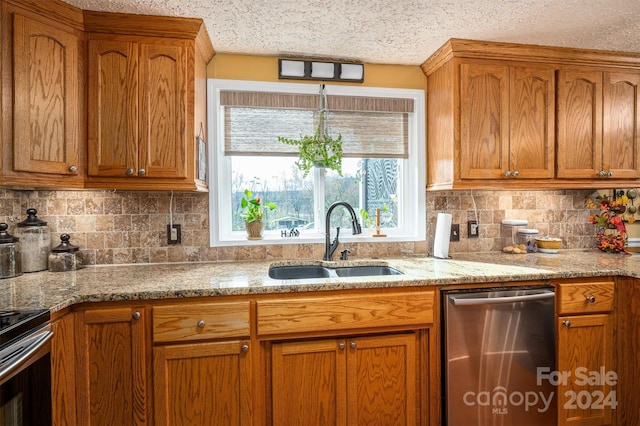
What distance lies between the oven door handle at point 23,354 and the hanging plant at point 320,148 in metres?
1.62

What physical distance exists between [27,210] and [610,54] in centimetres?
372

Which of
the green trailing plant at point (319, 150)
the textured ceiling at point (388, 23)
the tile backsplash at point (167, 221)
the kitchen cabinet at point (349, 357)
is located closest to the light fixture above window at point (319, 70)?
the textured ceiling at point (388, 23)

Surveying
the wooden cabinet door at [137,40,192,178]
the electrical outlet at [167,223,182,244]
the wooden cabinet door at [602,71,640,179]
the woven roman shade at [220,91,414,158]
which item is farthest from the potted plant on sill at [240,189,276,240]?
the wooden cabinet door at [602,71,640,179]

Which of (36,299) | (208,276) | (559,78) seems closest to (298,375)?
(208,276)

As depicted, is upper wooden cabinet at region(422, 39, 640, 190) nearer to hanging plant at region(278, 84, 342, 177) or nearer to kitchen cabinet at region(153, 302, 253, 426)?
hanging plant at region(278, 84, 342, 177)

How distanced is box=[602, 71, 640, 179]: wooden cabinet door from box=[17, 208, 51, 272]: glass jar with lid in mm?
3528

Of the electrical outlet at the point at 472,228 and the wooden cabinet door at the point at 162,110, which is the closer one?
the wooden cabinet door at the point at 162,110

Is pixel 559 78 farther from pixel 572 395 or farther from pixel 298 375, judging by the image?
pixel 298 375

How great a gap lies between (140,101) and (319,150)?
1092 millimetres

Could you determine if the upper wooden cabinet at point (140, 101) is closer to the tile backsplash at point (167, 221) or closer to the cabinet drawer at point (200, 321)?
the tile backsplash at point (167, 221)

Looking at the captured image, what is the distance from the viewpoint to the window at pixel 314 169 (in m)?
2.38

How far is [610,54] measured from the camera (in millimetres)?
2383

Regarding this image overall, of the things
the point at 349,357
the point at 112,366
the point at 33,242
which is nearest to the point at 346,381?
the point at 349,357

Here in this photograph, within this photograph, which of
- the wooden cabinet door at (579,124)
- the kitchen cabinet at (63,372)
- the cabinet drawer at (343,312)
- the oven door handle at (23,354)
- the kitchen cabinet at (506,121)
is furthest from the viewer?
the wooden cabinet door at (579,124)
